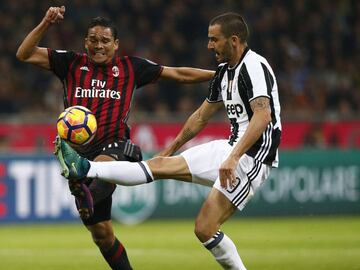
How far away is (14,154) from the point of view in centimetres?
1502

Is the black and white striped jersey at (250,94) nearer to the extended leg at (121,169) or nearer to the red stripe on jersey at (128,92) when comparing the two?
the extended leg at (121,169)

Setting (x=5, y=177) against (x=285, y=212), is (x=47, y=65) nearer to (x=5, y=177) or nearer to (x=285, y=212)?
(x=5, y=177)

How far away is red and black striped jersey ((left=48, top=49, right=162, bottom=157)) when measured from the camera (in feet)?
27.0

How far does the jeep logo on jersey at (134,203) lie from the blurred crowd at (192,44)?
2064 millimetres

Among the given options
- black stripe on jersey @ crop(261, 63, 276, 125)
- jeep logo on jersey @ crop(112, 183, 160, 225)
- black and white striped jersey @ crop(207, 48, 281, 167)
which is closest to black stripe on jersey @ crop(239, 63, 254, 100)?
black and white striped jersey @ crop(207, 48, 281, 167)

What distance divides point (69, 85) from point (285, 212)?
816 cm

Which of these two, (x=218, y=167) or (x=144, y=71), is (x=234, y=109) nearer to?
(x=218, y=167)

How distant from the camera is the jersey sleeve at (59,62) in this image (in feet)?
27.2

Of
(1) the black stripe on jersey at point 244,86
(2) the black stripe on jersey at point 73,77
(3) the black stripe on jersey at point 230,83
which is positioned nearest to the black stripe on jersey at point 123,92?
(2) the black stripe on jersey at point 73,77

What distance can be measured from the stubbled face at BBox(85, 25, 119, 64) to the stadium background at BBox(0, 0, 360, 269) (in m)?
3.46

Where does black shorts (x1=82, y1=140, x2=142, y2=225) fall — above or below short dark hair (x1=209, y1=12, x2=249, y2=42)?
below

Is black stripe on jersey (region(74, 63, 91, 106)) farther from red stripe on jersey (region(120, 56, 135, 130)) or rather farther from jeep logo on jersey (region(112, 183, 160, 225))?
jeep logo on jersey (region(112, 183, 160, 225))

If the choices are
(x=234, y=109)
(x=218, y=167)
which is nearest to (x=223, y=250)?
(x=218, y=167)

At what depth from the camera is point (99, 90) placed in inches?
327
